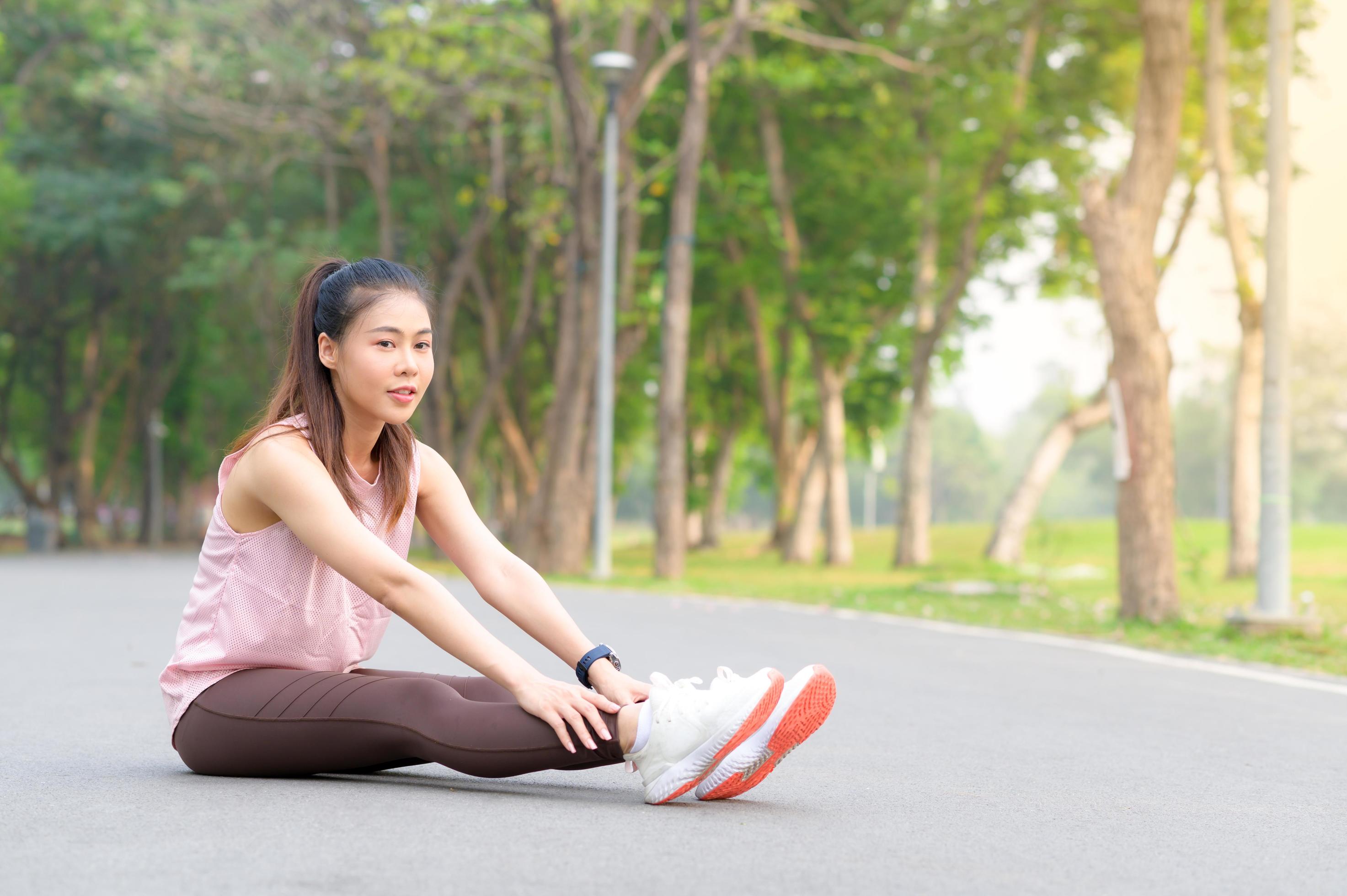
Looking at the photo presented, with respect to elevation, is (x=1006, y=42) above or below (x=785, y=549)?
above

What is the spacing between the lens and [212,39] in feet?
86.2

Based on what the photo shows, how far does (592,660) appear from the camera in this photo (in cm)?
430

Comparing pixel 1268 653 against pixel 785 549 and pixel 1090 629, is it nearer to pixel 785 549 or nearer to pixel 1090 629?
pixel 1090 629

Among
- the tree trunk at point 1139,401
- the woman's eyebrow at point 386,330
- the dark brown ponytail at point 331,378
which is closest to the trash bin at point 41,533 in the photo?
the tree trunk at point 1139,401

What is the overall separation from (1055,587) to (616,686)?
17.0 meters

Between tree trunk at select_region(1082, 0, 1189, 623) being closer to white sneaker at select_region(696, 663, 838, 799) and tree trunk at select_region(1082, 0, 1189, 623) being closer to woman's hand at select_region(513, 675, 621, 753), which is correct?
white sneaker at select_region(696, 663, 838, 799)

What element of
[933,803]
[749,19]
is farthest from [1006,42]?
[933,803]

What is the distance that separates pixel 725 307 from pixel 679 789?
29.8 m

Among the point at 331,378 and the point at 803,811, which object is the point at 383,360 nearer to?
the point at 331,378

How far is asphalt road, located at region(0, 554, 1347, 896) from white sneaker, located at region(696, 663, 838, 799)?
14 centimetres

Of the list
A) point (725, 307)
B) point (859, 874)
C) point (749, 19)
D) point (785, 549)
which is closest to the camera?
point (859, 874)

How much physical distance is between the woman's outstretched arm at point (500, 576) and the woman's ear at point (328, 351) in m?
0.43

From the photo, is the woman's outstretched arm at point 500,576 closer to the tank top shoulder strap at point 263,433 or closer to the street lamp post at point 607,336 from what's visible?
the tank top shoulder strap at point 263,433

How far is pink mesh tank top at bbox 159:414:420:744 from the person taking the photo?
4.46 meters
